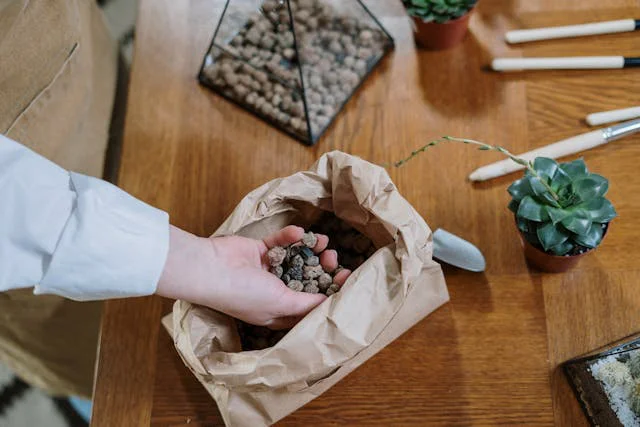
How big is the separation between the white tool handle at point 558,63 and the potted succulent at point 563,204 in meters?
0.22

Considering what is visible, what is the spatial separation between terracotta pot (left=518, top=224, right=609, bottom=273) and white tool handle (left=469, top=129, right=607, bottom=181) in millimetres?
93

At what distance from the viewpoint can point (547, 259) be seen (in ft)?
2.81

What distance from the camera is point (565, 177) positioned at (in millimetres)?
801

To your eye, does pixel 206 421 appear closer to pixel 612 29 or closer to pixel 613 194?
pixel 613 194

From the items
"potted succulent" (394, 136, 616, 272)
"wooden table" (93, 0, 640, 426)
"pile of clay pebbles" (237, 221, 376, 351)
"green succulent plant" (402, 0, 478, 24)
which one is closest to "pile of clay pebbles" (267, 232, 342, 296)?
"pile of clay pebbles" (237, 221, 376, 351)

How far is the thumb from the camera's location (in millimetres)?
804

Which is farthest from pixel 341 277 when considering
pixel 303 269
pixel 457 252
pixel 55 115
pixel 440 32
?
pixel 55 115

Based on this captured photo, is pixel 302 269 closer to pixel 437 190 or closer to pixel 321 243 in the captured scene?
pixel 321 243

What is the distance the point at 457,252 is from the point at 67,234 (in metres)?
0.44

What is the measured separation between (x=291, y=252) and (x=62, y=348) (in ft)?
2.02

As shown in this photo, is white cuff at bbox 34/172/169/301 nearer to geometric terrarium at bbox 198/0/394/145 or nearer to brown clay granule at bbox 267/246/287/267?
brown clay granule at bbox 267/246/287/267

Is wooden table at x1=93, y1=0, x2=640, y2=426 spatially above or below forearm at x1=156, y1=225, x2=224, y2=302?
below

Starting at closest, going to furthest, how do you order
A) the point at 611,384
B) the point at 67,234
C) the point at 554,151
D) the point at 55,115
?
the point at 67,234
the point at 611,384
the point at 554,151
the point at 55,115

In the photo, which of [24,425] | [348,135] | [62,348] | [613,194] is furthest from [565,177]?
[24,425]
